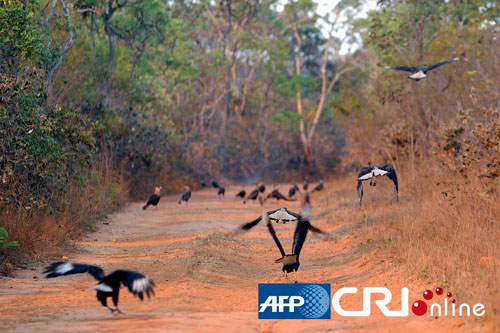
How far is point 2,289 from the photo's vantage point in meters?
9.33

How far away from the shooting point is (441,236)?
1147cm

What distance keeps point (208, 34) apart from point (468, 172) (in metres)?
33.9

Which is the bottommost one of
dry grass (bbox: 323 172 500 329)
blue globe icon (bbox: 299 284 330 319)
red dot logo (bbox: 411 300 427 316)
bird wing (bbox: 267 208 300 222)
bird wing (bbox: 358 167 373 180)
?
blue globe icon (bbox: 299 284 330 319)

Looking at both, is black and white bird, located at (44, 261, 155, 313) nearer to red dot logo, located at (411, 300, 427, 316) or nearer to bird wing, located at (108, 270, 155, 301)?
bird wing, located at (108, 270, 155, 301)

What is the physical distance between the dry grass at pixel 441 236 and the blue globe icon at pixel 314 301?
3.56ft

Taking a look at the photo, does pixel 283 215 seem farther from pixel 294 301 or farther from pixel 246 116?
pixel 246 116

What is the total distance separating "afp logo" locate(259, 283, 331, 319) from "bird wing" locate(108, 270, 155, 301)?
5.23 ft

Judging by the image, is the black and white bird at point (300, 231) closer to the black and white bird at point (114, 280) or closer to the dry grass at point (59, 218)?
the black and white bird at point (114, 280)

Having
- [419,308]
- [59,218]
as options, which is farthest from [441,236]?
[59,218]

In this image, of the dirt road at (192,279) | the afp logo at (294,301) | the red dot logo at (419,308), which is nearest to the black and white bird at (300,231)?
the afp logo at (294,301)

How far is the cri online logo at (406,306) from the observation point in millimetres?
A: 7211

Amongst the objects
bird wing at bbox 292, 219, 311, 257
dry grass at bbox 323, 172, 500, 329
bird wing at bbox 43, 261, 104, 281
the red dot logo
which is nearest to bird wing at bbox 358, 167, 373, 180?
dry grass at bbox 323, 172, 500, 329

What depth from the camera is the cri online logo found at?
7.21 metres

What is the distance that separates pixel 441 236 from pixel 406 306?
11.9 ft
